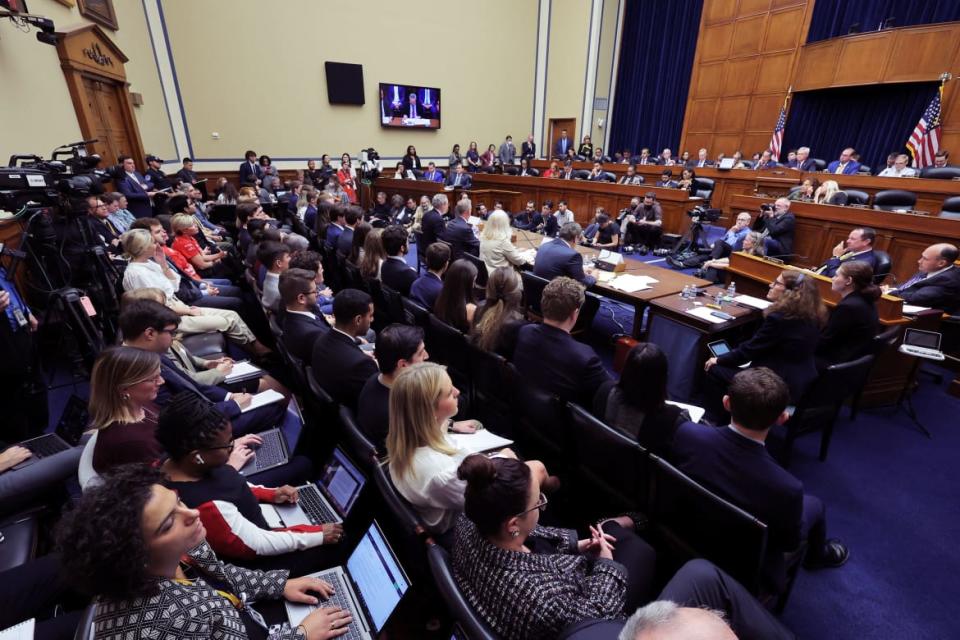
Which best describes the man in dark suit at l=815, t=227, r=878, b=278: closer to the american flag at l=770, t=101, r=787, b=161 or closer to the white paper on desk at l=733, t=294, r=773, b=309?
the white paper on desk at l=733, t=294, r=773, b=309

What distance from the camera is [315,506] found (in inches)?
68.9

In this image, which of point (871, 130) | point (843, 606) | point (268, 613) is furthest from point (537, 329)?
point (871, 130)

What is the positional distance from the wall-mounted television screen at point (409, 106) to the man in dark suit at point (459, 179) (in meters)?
2.32

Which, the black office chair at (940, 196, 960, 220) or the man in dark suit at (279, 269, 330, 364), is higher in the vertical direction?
the black office chair at (940, 196, 960, 220)

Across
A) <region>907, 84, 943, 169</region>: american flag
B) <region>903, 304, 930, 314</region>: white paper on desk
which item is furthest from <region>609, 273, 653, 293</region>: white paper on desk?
<region>907, 84, 943, 169</region>: american flag

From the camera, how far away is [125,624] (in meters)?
0.89

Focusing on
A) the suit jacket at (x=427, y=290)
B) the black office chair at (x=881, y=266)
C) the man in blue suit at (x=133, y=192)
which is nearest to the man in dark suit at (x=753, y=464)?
the suit jacket at (x=427, y=290)

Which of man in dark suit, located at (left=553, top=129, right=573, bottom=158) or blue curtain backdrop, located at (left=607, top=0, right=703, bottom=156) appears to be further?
man in dark suit, located at (left=553, top=129, right=573, bottom=158)

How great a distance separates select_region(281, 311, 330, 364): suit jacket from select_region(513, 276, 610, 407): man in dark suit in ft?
3.80

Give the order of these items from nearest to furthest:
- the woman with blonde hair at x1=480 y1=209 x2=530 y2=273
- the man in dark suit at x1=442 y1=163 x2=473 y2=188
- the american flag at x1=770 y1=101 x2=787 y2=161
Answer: the woman with blonde hair at x1=480 y1=209 x2=530 y2=273, the american flag at x1=770 y1=101 x2=787 y2=161, the man in dark suit at x1=442 y1=163 x2=473 y2=188

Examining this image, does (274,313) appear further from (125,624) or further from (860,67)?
(860,67)

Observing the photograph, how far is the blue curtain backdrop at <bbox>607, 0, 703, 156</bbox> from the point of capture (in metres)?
11.9

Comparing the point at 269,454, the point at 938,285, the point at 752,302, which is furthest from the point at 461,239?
the point at 938,285

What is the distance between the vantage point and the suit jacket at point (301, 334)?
2516mm
